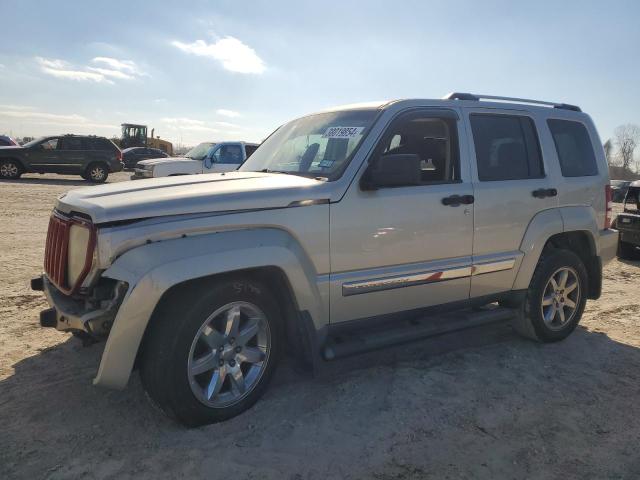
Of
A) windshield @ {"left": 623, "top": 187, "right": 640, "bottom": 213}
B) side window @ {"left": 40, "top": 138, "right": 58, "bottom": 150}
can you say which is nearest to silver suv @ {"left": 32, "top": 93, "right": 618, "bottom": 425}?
windshield @ {"left": 623, "top": 187, "right": 640, "bottom": 213}

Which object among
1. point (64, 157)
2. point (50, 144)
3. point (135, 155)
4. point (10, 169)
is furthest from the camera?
point (135, 155)

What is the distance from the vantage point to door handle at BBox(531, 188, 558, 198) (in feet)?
14.2

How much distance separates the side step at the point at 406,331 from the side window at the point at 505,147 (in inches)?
44.9

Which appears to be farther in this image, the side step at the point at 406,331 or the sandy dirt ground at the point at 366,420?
the side step at the point at 406,331

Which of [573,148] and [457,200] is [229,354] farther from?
[573,148]

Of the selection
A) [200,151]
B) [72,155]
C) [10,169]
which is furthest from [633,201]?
[10,169]

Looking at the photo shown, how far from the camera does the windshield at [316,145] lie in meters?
3.59

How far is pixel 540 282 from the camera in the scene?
452cm

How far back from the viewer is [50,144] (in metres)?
19.9

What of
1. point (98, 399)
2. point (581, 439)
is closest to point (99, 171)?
point (98, 399)

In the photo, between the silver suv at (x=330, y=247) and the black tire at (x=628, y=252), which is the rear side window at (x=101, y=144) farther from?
the black tire at (x=628, y=252)

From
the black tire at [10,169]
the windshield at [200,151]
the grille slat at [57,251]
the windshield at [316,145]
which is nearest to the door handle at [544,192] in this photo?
the windshield at [316,145]

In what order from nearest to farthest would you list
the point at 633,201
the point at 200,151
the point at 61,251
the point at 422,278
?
the point at 61,251
the point at 422,278
the point at 633,201
the point at 200,151

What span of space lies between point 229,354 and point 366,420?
3.16ft
